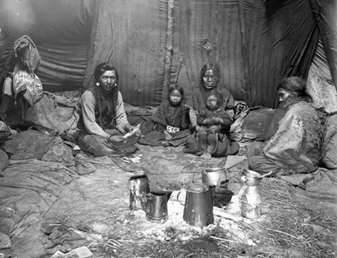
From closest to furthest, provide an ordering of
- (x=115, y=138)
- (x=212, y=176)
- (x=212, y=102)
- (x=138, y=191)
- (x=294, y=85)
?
(x=138, y=191) → (x=212, y=176) → (x=294, y=85) → (x=115, y=138) → (x=212, y=102)

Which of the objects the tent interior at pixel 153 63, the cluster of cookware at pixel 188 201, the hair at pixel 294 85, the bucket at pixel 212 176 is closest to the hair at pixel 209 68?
the tent interior at pixel 153 63

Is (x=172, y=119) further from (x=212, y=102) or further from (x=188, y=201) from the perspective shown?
(x=188, y=201)

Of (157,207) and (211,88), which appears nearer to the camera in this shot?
(157,207)

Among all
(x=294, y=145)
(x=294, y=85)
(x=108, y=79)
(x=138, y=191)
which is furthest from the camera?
(x=108, y=79)

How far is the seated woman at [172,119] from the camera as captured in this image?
576 cm

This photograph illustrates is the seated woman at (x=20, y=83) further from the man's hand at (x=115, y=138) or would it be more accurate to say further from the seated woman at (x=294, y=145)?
the seated woman at (x=294, y=145)

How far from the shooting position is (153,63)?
634 centimetres

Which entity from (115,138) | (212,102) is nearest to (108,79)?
(115,138)

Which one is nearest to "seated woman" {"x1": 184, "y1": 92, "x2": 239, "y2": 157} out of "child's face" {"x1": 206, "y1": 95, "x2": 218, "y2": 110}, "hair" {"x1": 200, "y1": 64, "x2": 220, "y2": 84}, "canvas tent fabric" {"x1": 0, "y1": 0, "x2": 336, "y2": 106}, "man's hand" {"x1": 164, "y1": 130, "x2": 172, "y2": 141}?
"child's face" {"x1": 206, "y1": 95, "x2": 218, "y2": 110}

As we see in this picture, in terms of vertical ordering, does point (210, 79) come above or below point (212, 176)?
above

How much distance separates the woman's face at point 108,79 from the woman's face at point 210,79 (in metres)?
1.54

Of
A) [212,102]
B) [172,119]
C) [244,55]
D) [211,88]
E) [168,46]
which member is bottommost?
[172,119]

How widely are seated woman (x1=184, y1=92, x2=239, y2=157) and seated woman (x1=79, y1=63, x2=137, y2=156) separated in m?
0.87

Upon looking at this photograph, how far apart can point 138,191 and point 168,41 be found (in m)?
3.45
